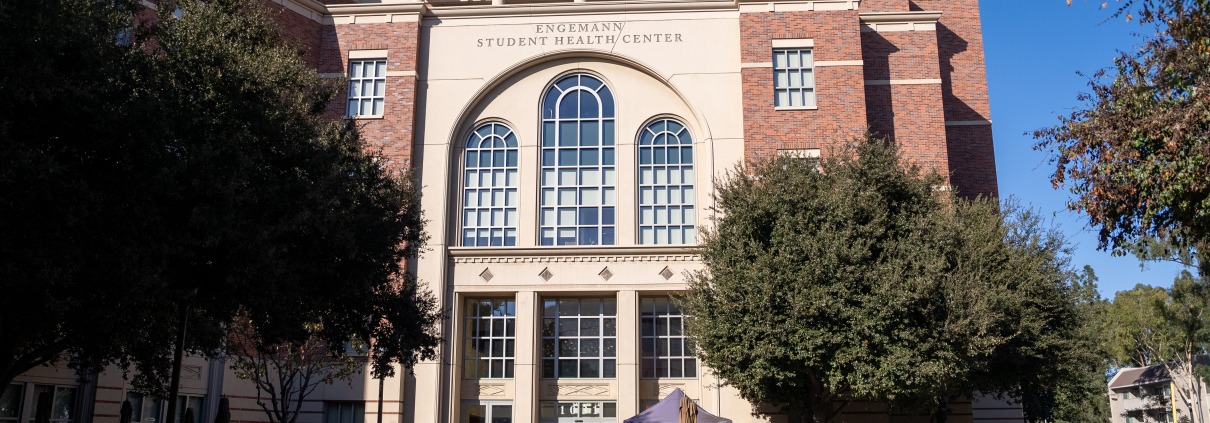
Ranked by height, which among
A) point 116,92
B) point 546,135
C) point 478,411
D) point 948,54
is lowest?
point 478,411

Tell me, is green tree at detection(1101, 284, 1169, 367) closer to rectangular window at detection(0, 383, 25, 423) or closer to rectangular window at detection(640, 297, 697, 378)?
rectangular window at detection(640, 297, 697, 378)

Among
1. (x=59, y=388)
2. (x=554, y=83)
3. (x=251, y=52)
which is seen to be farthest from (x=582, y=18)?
(x=59, y=388)

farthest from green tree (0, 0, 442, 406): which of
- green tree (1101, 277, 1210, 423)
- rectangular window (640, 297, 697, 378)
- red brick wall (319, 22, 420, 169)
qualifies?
green tree (1101, 277, 1210, 423)

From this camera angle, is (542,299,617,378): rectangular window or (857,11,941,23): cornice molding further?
(857,11,941,23): cornice molding

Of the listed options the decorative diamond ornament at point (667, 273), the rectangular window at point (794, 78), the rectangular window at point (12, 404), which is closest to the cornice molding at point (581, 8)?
the rectangular window at point (794, 78)

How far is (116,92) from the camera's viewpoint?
14625mm

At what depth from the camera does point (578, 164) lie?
31734 millimetres

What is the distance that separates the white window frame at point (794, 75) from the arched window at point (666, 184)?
3.28 meters

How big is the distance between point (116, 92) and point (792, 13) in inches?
883

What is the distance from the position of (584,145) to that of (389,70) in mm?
6867

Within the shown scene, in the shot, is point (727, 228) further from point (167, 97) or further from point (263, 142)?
point (167, 97)

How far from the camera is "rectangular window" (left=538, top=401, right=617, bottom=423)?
29.9 meters

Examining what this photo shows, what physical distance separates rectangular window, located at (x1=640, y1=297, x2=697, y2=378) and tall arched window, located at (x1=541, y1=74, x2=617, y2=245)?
2542mm

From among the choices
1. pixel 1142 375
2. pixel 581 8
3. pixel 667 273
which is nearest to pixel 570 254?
pixel 667 273
